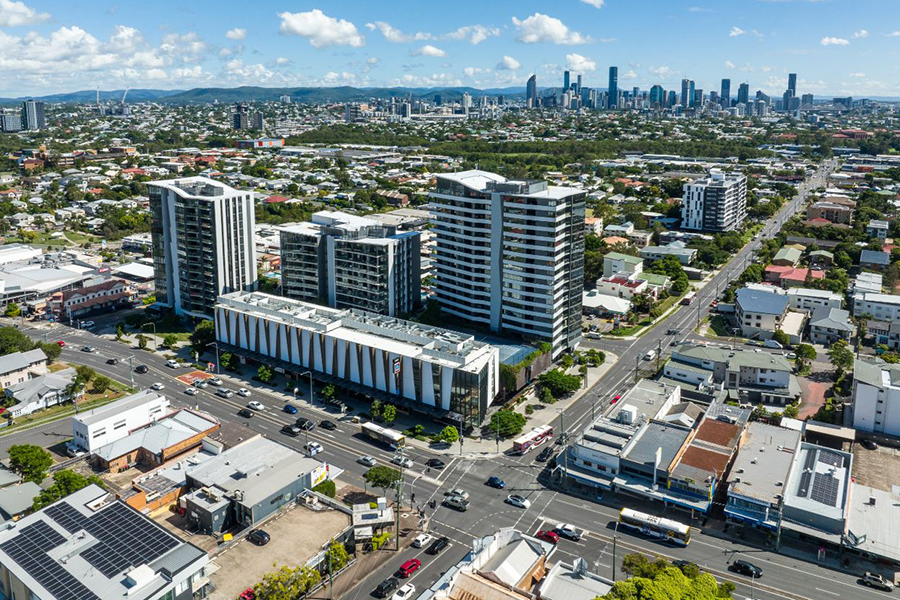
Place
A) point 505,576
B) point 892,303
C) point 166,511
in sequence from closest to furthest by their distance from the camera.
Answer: point 505,576 → point 166,511 → point 892,303

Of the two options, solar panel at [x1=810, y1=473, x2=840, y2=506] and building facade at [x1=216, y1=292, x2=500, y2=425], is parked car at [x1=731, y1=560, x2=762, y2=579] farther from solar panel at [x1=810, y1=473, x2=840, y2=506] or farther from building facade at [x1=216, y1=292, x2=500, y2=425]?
building facade at [x1=216, y1=292, x2=500, y2=425]

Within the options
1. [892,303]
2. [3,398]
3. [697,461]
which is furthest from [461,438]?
[892,303]

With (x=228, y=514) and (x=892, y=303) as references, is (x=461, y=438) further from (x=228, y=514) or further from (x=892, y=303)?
(x=892, y=303)

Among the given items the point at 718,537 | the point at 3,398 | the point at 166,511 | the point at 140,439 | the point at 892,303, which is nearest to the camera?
the point at 718,537

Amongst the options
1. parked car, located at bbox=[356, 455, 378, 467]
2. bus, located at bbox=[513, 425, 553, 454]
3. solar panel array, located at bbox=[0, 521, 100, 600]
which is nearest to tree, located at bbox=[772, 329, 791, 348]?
bus, located at bbox=[513, 425, 553, 454]

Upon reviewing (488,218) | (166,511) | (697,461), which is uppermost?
(488,218)

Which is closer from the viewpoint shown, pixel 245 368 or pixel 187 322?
pixel 245 368
